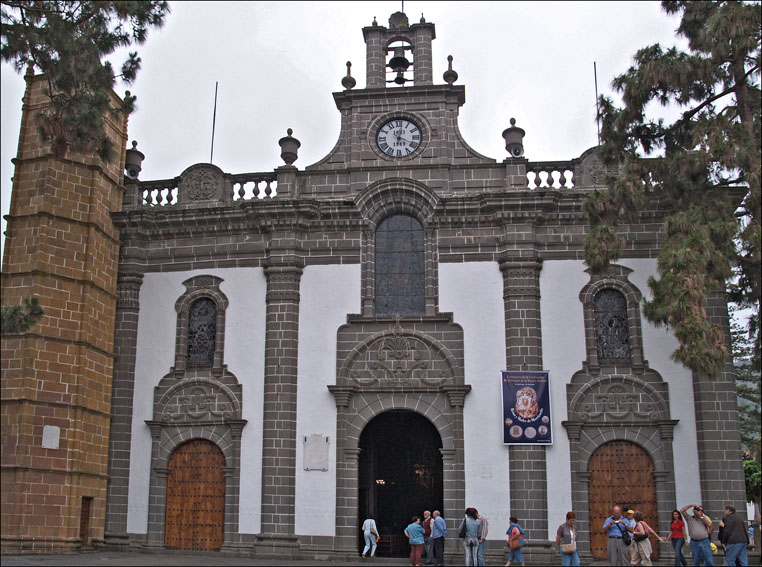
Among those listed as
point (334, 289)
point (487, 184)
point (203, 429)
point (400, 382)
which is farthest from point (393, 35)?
point (203, 429)

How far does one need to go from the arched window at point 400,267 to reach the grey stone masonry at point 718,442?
6881 millimetres

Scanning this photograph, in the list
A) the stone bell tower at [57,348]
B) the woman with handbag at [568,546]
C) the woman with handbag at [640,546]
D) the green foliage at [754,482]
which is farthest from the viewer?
the green foliage at [754,482]

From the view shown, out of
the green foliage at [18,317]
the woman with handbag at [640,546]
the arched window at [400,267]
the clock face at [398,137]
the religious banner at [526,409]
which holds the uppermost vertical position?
the clock face at [398,137]

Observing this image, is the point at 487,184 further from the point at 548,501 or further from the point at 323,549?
the point at 323,549

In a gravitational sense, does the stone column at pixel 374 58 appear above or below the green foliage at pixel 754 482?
above

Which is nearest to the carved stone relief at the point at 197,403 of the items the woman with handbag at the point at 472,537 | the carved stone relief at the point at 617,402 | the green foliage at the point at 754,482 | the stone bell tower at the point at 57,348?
the stone bell tower at the point at 57,348

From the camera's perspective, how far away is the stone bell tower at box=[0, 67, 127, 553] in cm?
1961

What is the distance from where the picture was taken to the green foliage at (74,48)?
16281 mm

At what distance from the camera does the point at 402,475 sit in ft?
81.8

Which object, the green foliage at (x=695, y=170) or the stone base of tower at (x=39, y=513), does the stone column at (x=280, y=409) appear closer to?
the stone base of tower at (x=39, y=513)

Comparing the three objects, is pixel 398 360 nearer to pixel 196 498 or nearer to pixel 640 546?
pixel 196 498

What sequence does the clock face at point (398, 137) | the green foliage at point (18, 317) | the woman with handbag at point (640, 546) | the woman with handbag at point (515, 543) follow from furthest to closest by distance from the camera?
the clock face at point (398, 137) → the woman with handbag at point (515, 543) → the woman with handbag at point (640, 546) → the green foliage at point (18, 317)

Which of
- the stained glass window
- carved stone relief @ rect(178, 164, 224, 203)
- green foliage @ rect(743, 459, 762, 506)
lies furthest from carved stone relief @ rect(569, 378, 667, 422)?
green foliage @ rect(743, 459, 762, 506)

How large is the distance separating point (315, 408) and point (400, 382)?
6.99 feet
